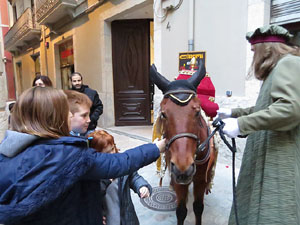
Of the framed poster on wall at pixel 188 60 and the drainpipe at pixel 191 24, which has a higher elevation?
the drainpipe at pixel 191 24

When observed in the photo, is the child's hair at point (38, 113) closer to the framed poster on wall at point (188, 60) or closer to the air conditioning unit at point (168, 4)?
the framed poster on wall at point (188, 60)

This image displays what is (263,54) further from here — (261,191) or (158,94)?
(158,94)

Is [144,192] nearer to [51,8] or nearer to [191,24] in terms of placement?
[191,24]

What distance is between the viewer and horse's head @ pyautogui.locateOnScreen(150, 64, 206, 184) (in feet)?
4.83

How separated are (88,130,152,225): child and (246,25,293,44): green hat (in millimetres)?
1279

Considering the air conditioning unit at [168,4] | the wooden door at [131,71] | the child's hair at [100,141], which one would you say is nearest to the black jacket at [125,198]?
the child's hair at [100,141]

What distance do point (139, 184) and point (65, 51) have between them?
1051cm

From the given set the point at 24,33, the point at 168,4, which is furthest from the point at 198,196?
the point at 24,33

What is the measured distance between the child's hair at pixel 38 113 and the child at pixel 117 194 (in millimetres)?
630

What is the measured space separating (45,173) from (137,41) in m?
7.31

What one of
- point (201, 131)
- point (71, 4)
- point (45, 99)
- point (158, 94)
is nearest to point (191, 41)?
point (158, 94)

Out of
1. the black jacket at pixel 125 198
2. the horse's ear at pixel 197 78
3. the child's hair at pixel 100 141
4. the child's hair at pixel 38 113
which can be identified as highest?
the horse's ear at pixel 197 78

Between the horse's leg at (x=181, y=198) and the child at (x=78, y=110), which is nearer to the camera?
the child at (x=78, y=110)

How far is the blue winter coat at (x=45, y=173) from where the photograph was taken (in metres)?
0.86
